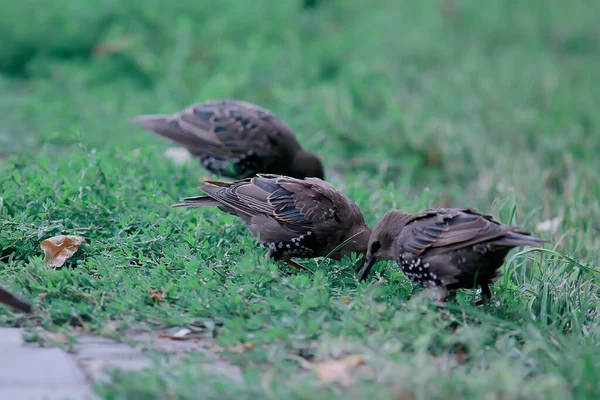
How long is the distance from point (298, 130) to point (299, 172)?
2.17 m

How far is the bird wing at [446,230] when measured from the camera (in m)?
4.44

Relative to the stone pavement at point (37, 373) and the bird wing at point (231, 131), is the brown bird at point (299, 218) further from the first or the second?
the stone pavement at point (37, 373)

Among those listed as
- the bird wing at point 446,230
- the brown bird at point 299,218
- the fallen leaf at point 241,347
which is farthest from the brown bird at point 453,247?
the fallen leaf at point 241,347

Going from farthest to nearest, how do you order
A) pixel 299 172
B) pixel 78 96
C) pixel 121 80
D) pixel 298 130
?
pixel 121 80 → pixel 78 96 → pixel 298 130 → pixel 299 172

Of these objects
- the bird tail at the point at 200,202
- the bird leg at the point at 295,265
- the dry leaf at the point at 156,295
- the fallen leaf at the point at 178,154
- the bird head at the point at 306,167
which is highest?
the bird tail at the point at 200,202

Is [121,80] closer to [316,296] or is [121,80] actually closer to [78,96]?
[78,96]

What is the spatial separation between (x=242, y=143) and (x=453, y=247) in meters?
2.93

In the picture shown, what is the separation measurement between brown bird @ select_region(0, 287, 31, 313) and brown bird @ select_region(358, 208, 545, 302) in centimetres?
200

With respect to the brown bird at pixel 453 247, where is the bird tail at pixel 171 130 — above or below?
below

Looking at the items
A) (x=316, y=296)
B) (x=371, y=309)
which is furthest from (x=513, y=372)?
(x=316, y=296)

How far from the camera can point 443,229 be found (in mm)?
4617

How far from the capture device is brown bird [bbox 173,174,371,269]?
17.5ft

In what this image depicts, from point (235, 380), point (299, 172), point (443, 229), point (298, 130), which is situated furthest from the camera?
point (298, 130)

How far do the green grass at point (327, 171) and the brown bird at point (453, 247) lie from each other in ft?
0.50
